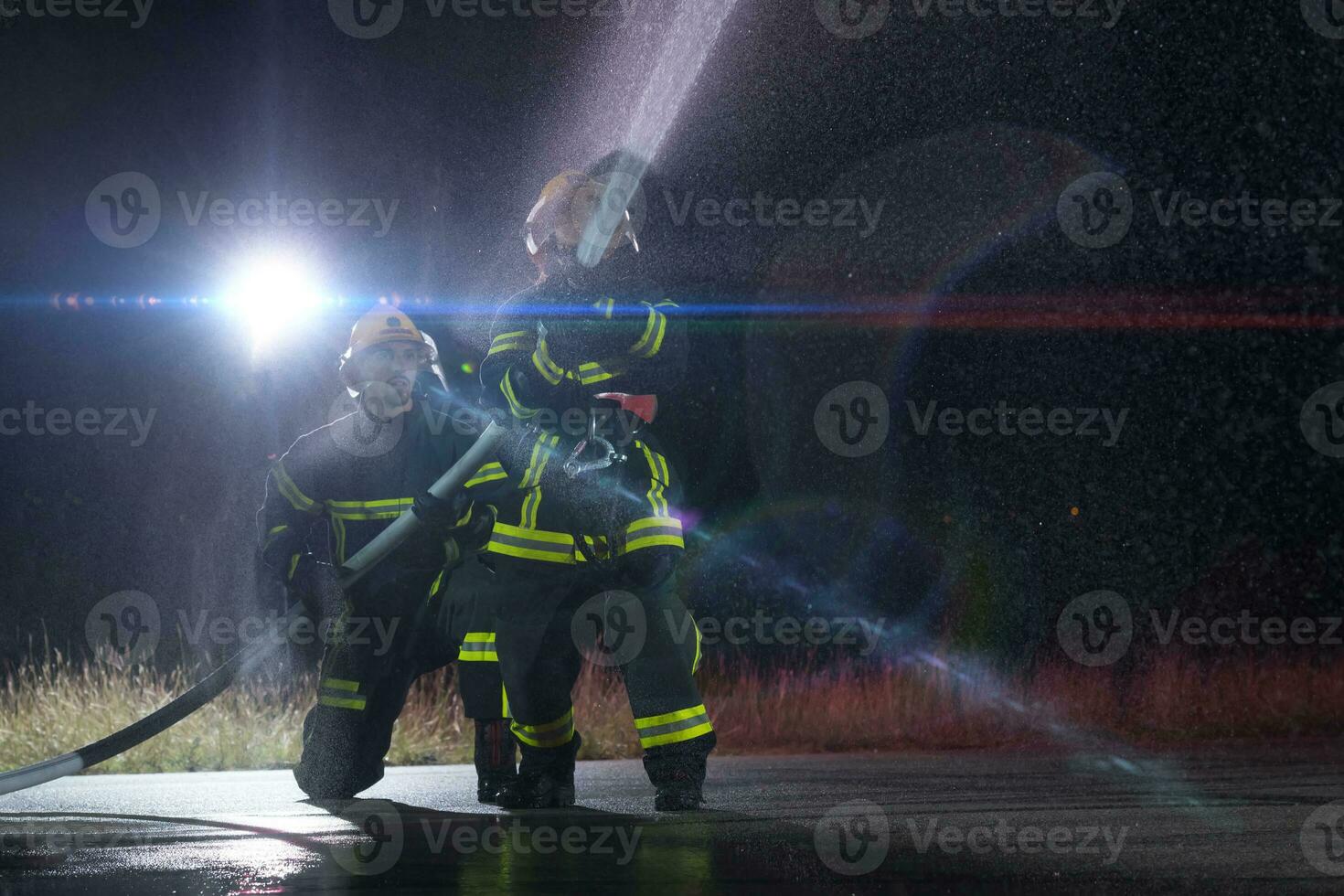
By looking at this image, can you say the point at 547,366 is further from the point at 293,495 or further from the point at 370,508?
the point at 293,495

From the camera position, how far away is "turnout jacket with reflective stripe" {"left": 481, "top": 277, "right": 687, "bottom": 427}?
16.7 ft

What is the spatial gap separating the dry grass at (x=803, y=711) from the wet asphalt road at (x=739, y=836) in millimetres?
1335

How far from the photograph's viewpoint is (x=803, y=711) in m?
9.22

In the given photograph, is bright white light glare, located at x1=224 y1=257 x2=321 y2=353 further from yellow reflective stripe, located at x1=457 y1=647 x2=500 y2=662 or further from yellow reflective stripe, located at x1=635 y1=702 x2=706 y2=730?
yellow reflective stripe, located at x1=635 y1=702 x2=706 y2=730

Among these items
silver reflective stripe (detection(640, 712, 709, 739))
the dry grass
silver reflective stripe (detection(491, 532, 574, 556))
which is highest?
silver reflective stripe (detection(491, 532, 574, 556))

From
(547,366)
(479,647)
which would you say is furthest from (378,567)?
(547,366)

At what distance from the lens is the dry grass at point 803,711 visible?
8.13 metres

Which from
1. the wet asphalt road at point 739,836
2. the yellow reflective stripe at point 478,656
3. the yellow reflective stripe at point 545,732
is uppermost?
the yellow reflective stripe at point 478,656

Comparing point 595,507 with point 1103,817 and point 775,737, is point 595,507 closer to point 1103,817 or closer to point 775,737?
point 1103,817

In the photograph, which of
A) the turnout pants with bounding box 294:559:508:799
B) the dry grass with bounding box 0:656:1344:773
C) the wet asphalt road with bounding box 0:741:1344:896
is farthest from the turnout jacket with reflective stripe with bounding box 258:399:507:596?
the dry grass with bounding box 0:656:1344:773

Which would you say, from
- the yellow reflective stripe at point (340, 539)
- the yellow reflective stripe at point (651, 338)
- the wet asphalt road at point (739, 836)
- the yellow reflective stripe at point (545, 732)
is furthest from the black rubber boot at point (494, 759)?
the yellow reflective stripe at point (651, 338)

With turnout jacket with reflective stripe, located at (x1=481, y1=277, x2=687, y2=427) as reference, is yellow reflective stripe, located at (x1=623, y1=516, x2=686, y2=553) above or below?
below

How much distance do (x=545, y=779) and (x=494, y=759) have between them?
0.32 m

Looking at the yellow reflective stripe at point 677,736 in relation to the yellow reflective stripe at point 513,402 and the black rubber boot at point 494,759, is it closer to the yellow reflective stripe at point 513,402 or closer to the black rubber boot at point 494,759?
the black rubber boot at point 494,759
